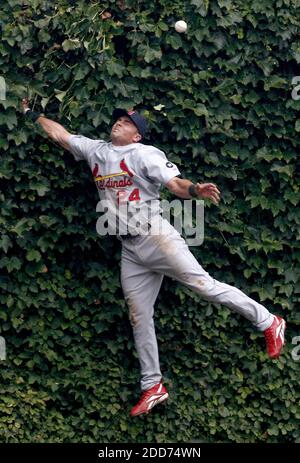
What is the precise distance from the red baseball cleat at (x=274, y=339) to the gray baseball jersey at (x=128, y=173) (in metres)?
1.10

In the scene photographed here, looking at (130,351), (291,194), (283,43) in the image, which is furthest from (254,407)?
(283,43)

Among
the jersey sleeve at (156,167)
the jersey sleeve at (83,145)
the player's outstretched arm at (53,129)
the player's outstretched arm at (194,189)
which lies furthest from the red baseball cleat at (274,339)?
the player's outstretched arm at (53,129)

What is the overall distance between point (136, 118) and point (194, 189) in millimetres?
739

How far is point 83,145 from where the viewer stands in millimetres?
7254

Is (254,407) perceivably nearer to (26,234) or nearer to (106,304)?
(106,304)

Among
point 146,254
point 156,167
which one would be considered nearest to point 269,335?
point 146,254

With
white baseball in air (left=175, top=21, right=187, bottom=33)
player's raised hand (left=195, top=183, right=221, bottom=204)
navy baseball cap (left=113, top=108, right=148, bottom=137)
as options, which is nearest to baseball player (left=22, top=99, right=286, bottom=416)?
navy baseball cap (left=113, top=108, right=148, bottom=137)

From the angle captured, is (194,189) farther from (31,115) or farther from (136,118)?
(31,115)

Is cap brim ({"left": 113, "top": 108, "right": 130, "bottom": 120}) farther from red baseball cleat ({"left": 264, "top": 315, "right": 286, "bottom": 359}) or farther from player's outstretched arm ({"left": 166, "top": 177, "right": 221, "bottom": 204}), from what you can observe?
red baseball cleat ({"left": 264, "top": 315, "right": 286, "bottom": 359})

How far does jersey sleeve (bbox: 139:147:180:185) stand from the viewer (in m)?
6.96

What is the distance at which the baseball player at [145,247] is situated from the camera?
711 centimetres

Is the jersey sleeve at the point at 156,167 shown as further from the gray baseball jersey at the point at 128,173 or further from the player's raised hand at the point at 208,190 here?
the player's raised hand at the point at 208,190

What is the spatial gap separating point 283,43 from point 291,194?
1.08 metres

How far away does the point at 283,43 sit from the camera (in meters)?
7.81
